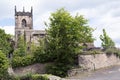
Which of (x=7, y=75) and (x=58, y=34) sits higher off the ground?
(x=58, y=34)

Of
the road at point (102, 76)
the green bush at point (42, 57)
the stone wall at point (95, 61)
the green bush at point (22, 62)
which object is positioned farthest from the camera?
the green bush at point (22, 62)

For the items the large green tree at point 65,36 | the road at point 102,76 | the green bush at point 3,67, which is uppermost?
the large green tree at point 65,36

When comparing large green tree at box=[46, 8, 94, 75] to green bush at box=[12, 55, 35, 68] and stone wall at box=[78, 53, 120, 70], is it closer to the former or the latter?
stone wall at box=[78, 53, 120, 70]

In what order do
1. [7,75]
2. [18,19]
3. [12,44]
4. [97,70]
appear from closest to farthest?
[7,75] < [97,70] < [12,44] < [18,19]

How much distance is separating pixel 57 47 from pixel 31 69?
14.5 feet

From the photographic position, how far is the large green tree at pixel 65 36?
5616 centimetres

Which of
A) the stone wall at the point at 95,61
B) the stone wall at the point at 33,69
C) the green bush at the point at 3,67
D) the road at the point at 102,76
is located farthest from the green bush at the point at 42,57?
the green bush at the point at 3,67

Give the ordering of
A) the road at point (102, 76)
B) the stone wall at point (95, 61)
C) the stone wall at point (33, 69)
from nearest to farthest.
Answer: the road at point (102, 76) → the stone wall at point (95, 61) → the stone wall at point (33, 69)

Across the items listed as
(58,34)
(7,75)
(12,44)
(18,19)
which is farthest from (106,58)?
(18,19)

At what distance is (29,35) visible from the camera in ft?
314

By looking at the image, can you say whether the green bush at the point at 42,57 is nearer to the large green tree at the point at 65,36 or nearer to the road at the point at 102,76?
the large green tree at the point at 65,36

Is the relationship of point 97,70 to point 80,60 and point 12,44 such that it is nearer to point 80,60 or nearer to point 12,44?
point 80,60

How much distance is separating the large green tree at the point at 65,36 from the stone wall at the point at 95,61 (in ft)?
4.16

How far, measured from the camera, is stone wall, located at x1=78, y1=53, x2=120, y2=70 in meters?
55.3
